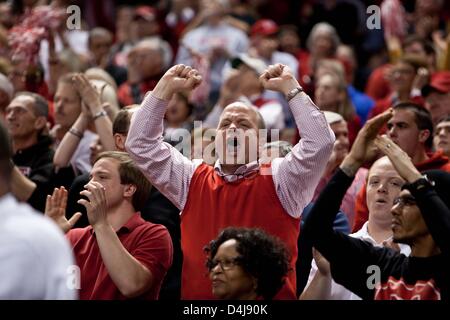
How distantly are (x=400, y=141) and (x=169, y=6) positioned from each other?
682cm

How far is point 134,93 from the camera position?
32.2ft

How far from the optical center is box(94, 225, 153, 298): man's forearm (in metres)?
5.19

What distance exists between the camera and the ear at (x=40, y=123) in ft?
24.2

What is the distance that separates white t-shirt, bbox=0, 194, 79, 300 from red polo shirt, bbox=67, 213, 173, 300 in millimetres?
1651

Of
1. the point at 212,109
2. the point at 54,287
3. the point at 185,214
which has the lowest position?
the point at 212,109

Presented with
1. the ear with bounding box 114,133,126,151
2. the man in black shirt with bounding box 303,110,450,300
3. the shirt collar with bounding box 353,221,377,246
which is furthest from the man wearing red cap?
the man in black shirt with bounding box 303,110,450,300

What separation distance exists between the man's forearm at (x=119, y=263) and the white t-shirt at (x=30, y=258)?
4.74 feet

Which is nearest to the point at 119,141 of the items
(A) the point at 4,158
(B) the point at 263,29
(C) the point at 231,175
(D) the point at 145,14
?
(C) the point at 231,175

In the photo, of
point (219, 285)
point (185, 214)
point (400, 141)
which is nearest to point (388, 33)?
point (400, 141)

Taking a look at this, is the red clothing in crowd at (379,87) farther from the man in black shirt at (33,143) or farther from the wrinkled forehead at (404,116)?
the man in black shirt at (33,143)

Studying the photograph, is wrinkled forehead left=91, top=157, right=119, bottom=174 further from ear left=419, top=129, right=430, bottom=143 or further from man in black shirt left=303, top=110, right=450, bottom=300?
ear left=419, top=129, right=430, bottom=143

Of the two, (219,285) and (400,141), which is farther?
(400,141)

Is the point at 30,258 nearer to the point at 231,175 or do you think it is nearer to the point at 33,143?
the point at 231,175
